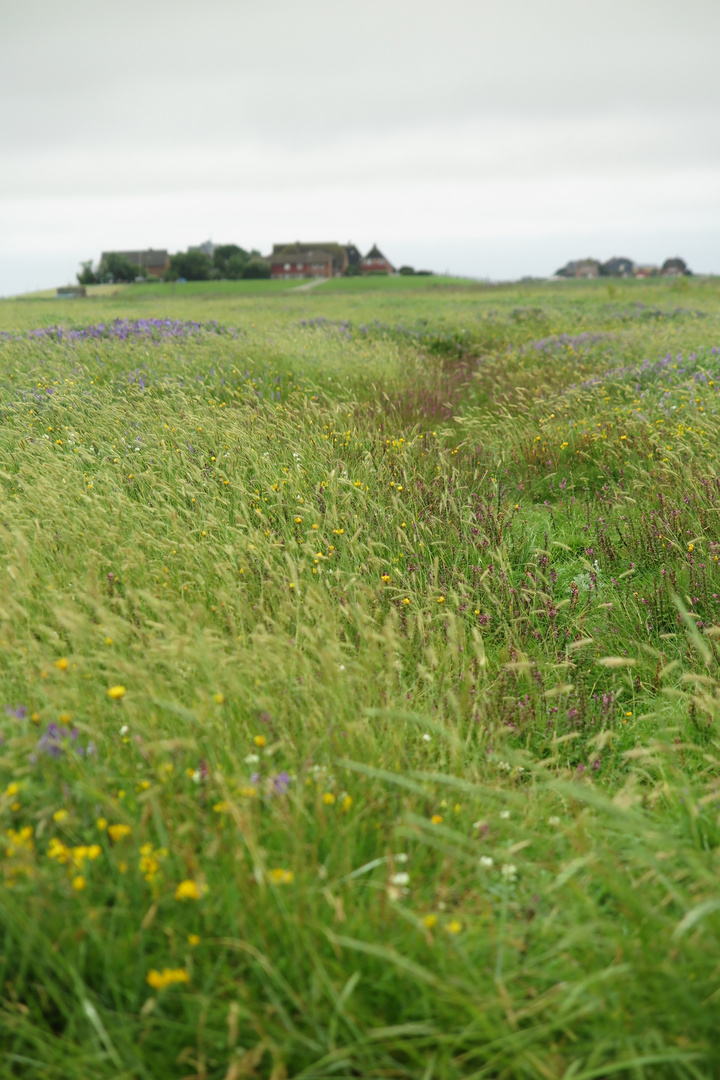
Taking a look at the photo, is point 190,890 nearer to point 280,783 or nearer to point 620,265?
point 280,783

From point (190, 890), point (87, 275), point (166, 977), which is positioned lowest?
point (166, 977)

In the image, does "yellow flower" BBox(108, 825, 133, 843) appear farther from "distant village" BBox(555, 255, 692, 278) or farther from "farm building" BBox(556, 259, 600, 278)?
"farm building" BBox(556, 259, 600, 278)

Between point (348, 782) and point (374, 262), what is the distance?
119917 mm

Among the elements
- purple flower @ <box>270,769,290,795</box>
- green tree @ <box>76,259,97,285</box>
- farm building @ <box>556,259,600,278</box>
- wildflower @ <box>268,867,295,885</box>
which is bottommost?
wildflower @ <box>268,867,295,885</box>

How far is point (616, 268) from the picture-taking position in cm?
12262

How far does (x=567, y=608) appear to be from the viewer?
3.84m

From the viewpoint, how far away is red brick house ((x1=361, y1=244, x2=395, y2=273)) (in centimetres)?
10981

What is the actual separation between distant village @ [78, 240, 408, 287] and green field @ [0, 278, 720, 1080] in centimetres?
6972

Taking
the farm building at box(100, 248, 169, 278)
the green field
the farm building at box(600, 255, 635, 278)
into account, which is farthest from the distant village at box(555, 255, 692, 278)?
the green field

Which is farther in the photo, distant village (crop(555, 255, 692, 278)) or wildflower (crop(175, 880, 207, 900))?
distant village (crop(555, 255, 692, 278))

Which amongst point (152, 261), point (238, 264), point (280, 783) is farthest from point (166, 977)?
point (152, 261)

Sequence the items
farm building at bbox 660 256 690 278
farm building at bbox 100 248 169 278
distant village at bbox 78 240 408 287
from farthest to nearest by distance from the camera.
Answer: farm building at bbox 660 256 690 278 < farm building at bbox 100 248 169 278 < distant village at bbox 78 240 408 287

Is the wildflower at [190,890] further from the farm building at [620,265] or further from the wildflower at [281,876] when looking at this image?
the farm building at [620,265]

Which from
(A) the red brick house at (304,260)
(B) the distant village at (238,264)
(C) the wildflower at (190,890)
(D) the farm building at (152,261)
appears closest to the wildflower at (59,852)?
(C) the wildflower at (190,890)
